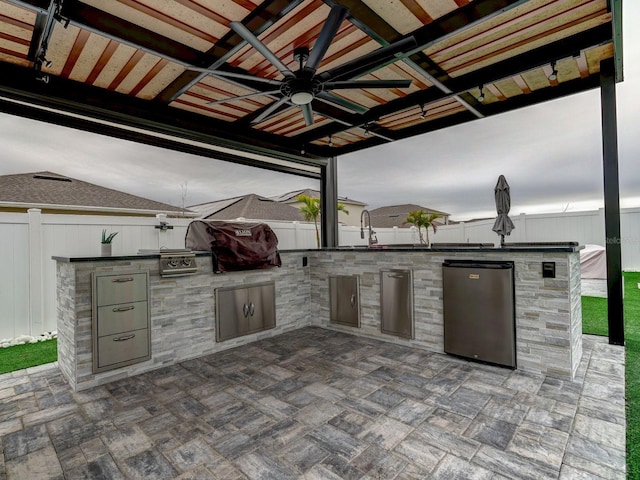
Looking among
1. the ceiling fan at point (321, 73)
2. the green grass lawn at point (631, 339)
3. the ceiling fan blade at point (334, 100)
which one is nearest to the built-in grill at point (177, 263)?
the ceiling fan at point (321, 73)

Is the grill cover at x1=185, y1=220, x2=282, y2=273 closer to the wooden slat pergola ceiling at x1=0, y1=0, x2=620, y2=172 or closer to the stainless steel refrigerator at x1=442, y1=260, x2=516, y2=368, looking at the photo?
the wooden slat pergola ceiling at x1=0, y1=0, x2=620, y2=172

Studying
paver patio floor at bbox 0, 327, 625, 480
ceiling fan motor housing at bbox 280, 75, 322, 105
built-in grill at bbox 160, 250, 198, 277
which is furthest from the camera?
built-in grill at bbox 160, 250, 198, 277

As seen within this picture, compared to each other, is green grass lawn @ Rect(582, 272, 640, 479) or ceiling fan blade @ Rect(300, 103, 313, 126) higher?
ceiling fan blade @ Rect(300, 103, 313, 126)

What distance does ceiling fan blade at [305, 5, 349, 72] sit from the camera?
2033 millimetres

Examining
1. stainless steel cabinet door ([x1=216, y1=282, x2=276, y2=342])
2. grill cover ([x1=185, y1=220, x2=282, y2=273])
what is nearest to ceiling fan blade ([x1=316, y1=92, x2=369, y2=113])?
grill cover ([x1=185, y1=220, x2=282, y2=273])

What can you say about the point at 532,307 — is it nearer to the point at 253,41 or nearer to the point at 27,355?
the point at 253,41

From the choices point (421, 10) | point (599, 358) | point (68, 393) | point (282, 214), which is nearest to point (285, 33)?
point (421, 10)

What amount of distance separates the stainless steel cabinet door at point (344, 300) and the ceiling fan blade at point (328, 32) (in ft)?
9.17

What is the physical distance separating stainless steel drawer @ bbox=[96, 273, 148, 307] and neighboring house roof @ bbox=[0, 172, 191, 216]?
459cm

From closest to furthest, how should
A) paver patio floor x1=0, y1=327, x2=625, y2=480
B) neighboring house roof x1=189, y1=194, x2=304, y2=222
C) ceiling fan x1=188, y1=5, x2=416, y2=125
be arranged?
paver patio floor x1=0, y1=327, x2=625, y2=480
ceiling fan x1=188, y1=5, x2=416, y2=125
neighboring house roof x1=189, y1=194, x2=304, y2=222

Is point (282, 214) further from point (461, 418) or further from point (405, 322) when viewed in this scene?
point (461, 418)

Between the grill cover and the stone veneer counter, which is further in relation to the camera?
the grill cover

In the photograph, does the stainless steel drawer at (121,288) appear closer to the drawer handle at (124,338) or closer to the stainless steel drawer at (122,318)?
the stainless steel drawer at (122,318)

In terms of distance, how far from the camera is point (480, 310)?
3.23 m
